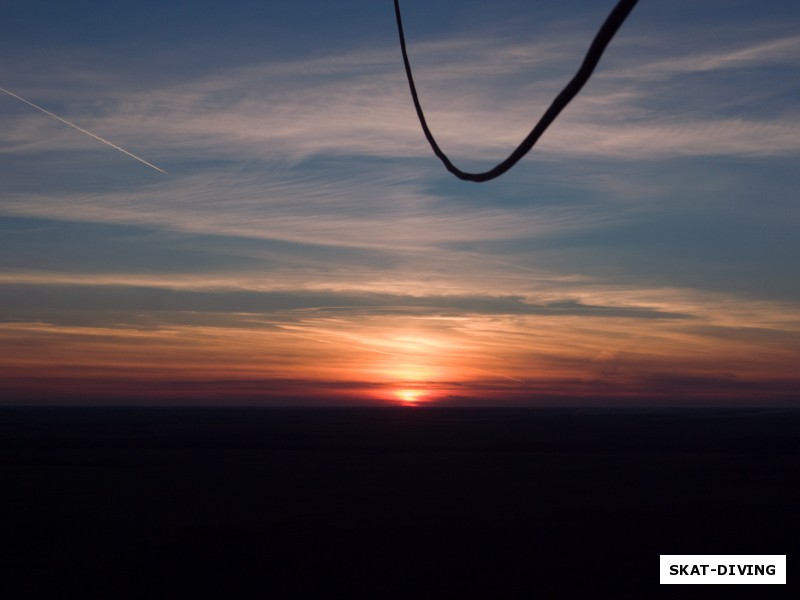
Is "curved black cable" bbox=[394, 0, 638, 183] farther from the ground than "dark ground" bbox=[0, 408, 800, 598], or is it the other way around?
"curved black cable" bbox=[394, 0, 638, 183]

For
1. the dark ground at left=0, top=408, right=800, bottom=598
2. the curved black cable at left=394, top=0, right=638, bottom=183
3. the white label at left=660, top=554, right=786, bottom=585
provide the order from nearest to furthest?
the curved black cable at left=394, top=0, right=638, bottom=183 → the dark ground at left=0, top=408, right=800, bottom=598 → the white label at left=660, top=554, right=786, bottom=585

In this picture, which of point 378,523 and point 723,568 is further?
point 378,523

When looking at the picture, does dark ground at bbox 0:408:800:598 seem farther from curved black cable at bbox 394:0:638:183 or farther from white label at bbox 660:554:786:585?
curved black cable at bbox 394:0:638:183

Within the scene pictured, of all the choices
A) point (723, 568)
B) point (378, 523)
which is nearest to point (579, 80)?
point (723, 568)

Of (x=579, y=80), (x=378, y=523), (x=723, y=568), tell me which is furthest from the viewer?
(x=378, y=523)

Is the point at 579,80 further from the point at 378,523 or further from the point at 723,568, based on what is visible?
the point at 378,523

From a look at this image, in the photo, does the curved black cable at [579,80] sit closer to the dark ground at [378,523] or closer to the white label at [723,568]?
the dark ground at [378,523]

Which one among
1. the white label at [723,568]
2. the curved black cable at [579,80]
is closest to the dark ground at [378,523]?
the white label at [723,568]

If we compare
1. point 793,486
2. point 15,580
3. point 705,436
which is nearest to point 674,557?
point 15,580

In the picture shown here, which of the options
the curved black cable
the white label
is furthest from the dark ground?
the curved black cable

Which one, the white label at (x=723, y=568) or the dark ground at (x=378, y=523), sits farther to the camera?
the white label at (x=723, y=568)
